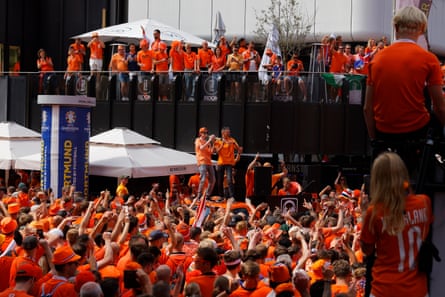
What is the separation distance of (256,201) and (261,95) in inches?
217

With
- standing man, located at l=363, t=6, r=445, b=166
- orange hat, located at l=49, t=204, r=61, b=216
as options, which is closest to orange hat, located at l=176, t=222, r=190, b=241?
orange hat, located at l=49, t=204, r=61, b=216

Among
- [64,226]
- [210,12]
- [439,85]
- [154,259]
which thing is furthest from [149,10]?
[439,85]

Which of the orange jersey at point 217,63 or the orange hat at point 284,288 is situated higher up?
the orange jersey at point 217,63

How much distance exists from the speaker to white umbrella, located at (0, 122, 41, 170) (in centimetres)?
519

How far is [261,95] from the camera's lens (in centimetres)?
2352

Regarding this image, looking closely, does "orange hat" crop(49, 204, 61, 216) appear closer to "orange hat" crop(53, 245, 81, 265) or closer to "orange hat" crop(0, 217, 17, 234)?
"orange hat" crop(0, 217, 17, 234)

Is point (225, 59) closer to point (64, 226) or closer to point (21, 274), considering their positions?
point (64, 226)

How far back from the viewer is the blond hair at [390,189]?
489cm

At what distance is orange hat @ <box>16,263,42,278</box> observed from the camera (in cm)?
742

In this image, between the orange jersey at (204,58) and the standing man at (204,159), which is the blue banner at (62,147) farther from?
the orange jersey at (204,58)

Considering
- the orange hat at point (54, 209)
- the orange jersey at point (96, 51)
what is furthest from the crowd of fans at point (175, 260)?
the orange jersey at point (96, 51)

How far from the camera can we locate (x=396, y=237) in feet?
16.7

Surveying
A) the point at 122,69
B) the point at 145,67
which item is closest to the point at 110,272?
the point at 145,67

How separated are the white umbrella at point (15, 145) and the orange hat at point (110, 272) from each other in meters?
12.8
